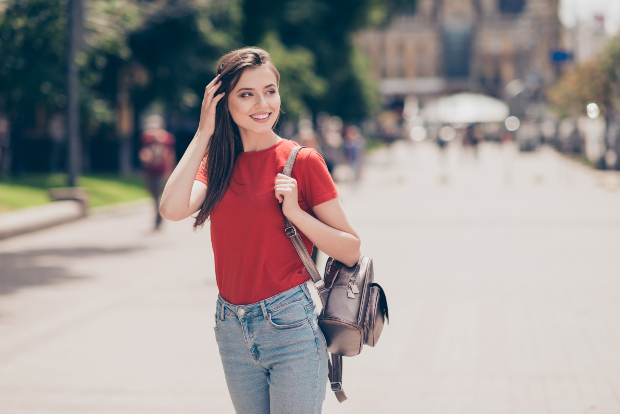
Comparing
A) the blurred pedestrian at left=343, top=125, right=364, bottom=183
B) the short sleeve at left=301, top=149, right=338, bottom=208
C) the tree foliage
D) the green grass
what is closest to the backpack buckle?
the short sleeve at left=301, top=149, right=338, bottom=208

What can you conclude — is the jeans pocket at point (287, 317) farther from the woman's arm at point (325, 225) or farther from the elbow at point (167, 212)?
the elbow at point (167, 212)

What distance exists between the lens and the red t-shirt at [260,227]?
253 cm

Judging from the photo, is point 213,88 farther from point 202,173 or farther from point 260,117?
point 202,173

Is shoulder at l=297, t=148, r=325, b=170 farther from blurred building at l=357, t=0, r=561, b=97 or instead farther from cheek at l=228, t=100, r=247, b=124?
blurred building at l=357, t=0, r=561, b=97

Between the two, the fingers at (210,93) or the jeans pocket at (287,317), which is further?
the fingers at (210,93)

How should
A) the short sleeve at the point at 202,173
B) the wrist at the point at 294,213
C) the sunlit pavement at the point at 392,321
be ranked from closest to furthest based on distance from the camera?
the wrist at the point at 294,213 → the short sleeve at the point at 202,173 → the sunlit pavement at the point at 392,321

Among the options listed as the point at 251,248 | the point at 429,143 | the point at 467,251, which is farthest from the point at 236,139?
the point at 429,143

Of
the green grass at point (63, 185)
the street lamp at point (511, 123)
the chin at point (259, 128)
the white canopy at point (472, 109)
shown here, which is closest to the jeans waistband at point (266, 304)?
the chin at point (259, 128)

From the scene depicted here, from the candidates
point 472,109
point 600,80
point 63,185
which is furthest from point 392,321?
point 472,109

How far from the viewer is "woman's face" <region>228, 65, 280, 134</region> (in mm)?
2615

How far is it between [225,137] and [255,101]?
6.2 inches

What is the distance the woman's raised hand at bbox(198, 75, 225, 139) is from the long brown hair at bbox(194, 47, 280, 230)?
0.07 feet

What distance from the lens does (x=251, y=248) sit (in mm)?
2527

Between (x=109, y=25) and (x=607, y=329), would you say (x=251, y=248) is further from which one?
(x=109, y=25)
